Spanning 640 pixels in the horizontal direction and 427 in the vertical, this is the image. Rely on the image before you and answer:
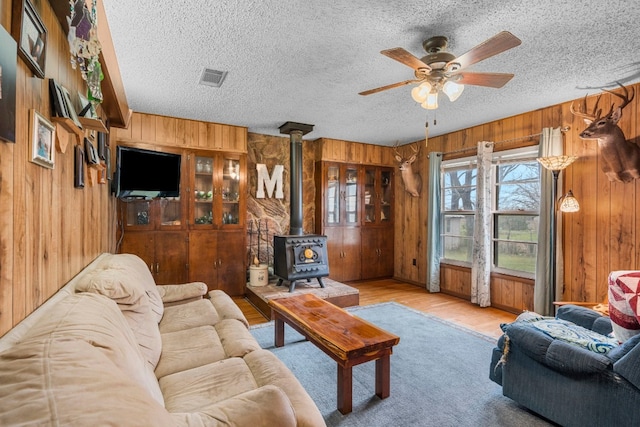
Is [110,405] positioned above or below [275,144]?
below

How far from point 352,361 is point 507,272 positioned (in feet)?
10.6

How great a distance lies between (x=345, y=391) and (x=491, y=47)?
89.9 inches

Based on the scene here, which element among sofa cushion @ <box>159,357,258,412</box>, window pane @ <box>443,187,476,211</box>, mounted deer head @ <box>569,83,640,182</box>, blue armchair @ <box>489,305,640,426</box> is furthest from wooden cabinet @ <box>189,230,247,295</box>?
mounted deer head @ <box>569,83,640,182</box>

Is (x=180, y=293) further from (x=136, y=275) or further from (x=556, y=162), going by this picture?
(x=556, y=162)

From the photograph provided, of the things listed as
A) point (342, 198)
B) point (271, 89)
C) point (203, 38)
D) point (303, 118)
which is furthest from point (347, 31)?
point (342, 198)

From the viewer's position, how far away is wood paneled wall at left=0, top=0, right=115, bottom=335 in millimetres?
995

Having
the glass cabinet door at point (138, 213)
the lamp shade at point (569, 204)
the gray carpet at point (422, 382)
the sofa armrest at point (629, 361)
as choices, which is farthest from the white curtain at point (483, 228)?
the glass cabinet door at point (138, 213)

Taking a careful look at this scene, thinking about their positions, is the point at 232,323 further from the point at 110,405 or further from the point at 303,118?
the point at 303,118

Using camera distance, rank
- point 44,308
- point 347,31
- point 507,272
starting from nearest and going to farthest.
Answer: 1. point 44,308
2. point 347,31
3. point 507,272

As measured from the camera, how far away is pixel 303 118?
4184 mm

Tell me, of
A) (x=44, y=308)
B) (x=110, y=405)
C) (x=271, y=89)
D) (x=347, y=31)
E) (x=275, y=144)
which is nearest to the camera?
(x=110, y=405)

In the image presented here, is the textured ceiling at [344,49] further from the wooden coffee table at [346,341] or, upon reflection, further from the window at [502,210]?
the wooden coffee table at [346,341]

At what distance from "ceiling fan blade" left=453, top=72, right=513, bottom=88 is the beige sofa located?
2.25 m

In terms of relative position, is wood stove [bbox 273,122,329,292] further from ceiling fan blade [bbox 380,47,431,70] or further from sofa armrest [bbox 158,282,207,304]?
ceiling fan blade [bbox 380,47,431,70]
